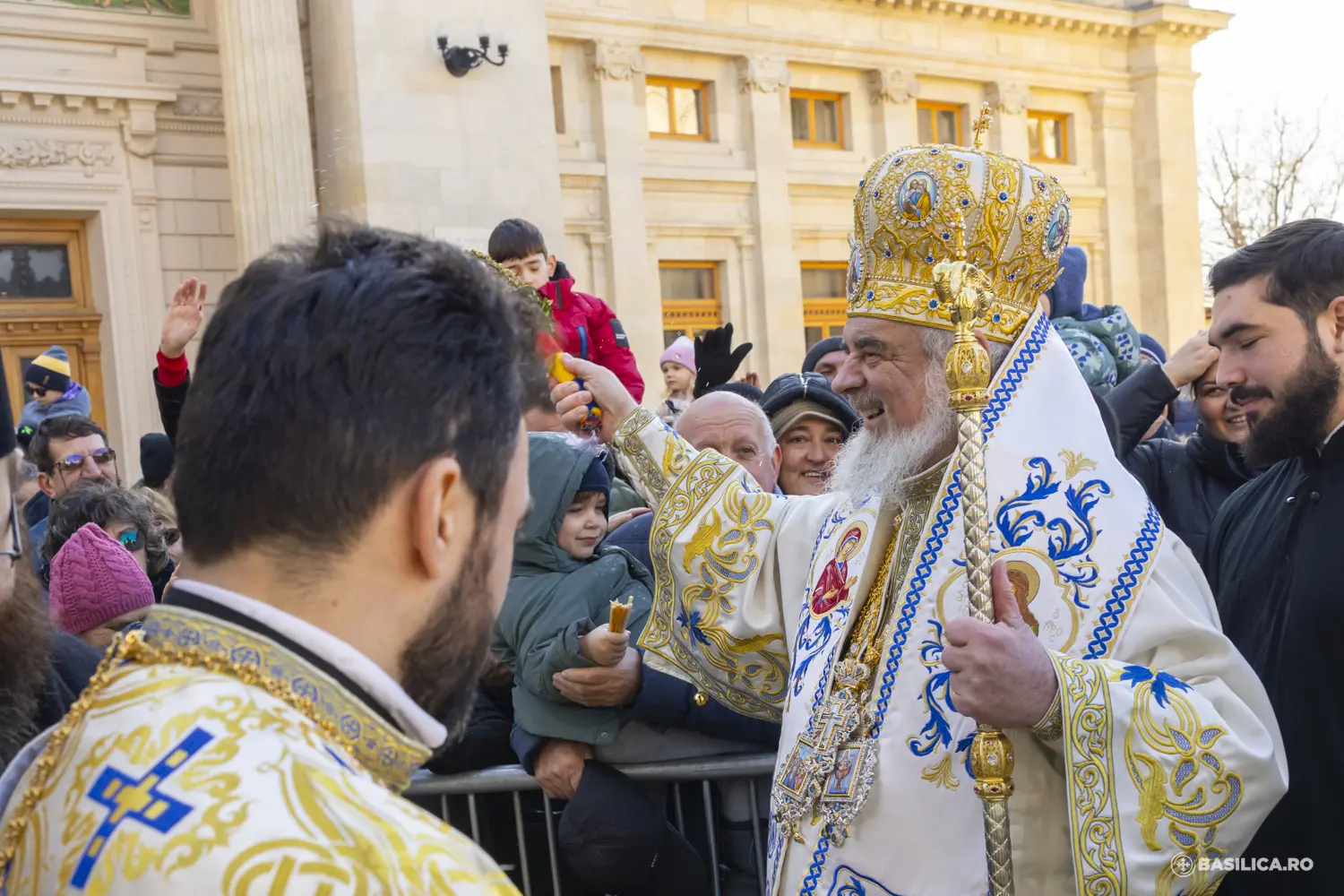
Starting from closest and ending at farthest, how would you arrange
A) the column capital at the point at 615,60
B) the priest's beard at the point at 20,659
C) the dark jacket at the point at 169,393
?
the priest's beard at the point at 20,659
the dark jacket at the point at 169,393
the column capital at the point at 615,60

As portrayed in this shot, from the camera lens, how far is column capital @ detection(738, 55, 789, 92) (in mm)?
18359

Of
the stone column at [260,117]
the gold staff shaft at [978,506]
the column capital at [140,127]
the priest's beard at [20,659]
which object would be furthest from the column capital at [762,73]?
the priest's beard at [20,659]

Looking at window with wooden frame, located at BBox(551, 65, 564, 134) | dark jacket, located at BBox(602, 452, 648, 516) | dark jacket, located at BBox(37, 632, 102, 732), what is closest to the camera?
dark jacket, located at BBox(37, 632, 102, 732)

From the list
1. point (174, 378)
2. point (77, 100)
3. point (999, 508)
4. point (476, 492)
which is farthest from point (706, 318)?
point (476, 492)

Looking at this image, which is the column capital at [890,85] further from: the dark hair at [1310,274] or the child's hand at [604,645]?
the child's hand at [604,645]

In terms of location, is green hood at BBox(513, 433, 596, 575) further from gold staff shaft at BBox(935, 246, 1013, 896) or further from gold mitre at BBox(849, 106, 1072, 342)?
gold staff shaft at BBox(935, 246, 1013, 896)

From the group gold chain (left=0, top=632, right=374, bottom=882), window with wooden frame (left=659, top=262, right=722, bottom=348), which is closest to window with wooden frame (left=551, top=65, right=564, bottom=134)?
window with wooden frame (left=659, top=262, right=722, bottom=348)

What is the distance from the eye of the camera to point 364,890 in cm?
102

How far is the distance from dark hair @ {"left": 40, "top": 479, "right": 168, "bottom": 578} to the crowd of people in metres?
0.01

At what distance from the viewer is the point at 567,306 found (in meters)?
6.09

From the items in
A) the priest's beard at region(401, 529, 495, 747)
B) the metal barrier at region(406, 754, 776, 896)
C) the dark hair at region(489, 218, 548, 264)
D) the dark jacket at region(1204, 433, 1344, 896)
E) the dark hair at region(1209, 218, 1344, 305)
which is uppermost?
the dark hair at region(489, 218, 548, 264)

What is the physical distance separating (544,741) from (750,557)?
0.81 m

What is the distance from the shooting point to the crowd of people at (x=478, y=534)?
1.18 meters

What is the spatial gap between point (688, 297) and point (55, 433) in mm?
12603
